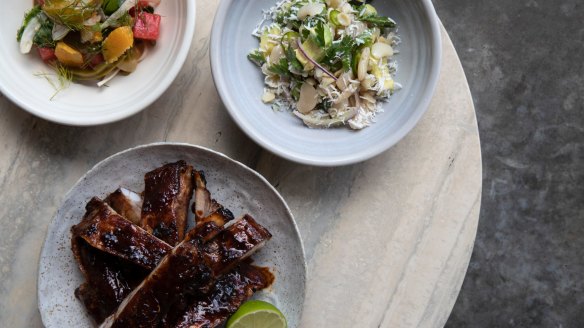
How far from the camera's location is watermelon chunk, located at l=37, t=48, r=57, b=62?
2141 millimetres

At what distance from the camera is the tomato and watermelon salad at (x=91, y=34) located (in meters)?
2.06

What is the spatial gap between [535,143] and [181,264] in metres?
2.05

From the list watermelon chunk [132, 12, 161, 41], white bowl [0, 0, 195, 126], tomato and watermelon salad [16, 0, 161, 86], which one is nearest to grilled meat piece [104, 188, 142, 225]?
white bowl [0, 0, 195, 126]

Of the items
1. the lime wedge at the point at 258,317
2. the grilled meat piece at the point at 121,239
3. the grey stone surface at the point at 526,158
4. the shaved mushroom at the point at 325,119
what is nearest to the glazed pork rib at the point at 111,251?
the grilled meat piece at the point at 121,239

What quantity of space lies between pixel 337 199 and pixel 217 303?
58cm

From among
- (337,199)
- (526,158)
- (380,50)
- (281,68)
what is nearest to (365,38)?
(380,50)

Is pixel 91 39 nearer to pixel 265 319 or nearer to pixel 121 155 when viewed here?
pixel 121 155

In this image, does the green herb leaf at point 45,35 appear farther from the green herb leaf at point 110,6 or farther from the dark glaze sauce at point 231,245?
the dark glaze sauce at point 231,245

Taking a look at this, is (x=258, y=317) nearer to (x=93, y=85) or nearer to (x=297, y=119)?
(x=297, y=119)

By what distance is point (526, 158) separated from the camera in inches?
122

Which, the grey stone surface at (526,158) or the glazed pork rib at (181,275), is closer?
the glazed pork rib at (181,275)

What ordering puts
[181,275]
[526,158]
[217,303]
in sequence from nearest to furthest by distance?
[181,275] → [217,303] → [526,158]

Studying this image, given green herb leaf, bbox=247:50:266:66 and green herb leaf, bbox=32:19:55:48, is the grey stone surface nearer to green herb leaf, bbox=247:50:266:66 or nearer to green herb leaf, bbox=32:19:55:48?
green herb leaf, bbox=247:50:266:66

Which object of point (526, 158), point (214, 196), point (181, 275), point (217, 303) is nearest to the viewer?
point (181, 275)
